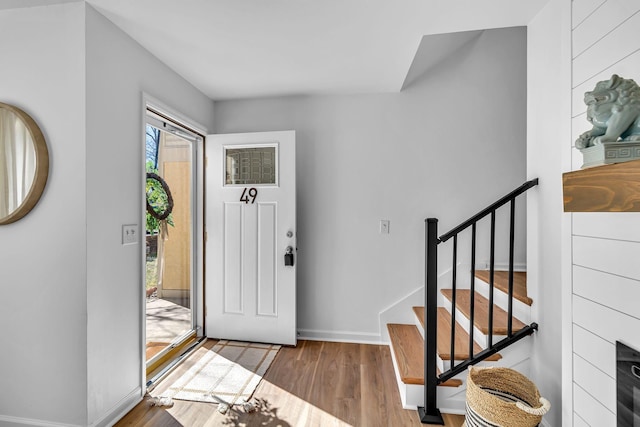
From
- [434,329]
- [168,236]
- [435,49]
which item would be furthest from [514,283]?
[168,236]

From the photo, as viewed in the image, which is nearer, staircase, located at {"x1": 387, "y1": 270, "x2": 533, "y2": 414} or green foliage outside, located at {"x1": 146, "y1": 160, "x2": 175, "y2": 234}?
staircase, located at {"x1": 387, "y1": 270, "x2": 533, "y2": 414}

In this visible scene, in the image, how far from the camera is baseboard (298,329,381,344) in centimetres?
295

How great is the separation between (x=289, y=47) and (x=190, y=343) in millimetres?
2640

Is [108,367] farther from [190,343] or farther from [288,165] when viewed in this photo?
[288,165]

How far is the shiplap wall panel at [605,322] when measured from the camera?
3.39 ft

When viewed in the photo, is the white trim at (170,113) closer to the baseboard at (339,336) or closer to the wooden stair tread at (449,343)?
the baseboard at (339,336)

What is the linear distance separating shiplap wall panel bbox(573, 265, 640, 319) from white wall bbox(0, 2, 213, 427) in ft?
7.70

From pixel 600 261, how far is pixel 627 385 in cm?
42

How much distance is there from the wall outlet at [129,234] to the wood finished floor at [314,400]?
1.06 metres

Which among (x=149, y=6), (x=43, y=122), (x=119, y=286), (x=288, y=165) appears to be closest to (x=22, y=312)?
(x=119, y=286)

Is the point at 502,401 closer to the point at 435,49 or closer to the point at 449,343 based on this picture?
the point at 449,343

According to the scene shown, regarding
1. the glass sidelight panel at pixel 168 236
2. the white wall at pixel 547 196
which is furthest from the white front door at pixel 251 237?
the white wall at pixel 547 196

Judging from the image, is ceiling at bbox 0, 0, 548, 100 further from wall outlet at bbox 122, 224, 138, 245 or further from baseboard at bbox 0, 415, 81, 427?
baseboard at bbox 0, 415, 81, 427

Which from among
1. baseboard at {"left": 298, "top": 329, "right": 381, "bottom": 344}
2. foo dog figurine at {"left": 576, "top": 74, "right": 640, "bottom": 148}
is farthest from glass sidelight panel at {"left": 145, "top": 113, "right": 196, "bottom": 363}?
foo dog figurine at {"left": 576, "top": 74, "right": 640, "bottom": 148}
